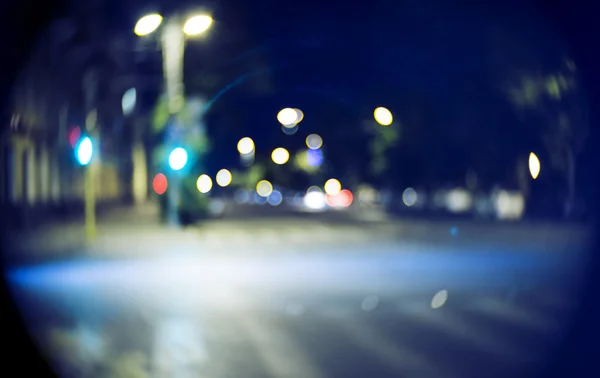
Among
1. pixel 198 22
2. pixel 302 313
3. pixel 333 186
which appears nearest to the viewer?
pixel 302 313

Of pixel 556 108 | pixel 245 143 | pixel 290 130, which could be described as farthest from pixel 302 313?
pixel 290 130

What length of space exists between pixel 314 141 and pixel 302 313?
240 feet

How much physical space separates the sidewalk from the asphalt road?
1764 millimetres

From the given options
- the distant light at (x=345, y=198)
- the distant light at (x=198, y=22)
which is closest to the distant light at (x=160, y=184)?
the distant light at (x=198, y=22)

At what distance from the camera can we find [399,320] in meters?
11.4

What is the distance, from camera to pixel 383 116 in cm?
5744

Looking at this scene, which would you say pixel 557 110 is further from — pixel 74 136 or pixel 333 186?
pixel 333 186

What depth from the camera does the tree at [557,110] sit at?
20244 millimetres

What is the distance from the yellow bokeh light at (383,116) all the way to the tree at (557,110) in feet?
71.6

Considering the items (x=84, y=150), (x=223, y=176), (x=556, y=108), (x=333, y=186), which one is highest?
(x=223, y=176)

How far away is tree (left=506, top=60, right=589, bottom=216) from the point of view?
66.4 ft

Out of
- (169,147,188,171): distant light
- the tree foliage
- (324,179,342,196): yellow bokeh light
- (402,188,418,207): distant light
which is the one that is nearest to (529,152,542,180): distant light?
the tree foliage

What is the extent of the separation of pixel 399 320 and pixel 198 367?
384 cm

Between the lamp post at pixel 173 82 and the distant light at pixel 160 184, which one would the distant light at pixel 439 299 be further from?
the distant light at pixel 160 184
